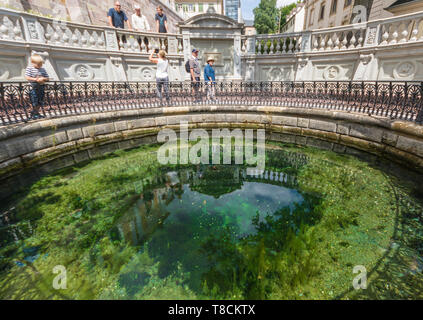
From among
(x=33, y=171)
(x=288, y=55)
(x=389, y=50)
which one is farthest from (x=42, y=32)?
(x=389, y=50)

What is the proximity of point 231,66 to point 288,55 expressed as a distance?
3014 mm

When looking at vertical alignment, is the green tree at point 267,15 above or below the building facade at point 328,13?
above

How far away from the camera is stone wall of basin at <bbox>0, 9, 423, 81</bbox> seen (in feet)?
22.8

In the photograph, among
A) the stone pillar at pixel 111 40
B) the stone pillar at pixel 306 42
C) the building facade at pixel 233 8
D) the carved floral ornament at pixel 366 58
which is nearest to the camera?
the carved floral ornament at pixel 366 58

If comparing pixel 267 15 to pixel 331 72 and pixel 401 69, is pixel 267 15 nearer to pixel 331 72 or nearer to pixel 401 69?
pixel 331 72

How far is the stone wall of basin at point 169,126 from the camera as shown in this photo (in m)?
4.88

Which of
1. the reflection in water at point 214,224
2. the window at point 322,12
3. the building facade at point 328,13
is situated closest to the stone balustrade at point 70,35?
the reflection in water at point 214,224

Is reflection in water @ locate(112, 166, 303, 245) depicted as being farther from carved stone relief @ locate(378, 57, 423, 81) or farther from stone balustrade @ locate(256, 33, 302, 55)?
stone balustrade @ locate(256, 33, 302, 55)

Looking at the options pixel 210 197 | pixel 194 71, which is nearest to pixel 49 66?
pixel 194 71

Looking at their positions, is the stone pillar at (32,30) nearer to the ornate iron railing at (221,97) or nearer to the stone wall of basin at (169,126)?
the ornate iron railing at (221,97)

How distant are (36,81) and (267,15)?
5657 cm

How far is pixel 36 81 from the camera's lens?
5590mm

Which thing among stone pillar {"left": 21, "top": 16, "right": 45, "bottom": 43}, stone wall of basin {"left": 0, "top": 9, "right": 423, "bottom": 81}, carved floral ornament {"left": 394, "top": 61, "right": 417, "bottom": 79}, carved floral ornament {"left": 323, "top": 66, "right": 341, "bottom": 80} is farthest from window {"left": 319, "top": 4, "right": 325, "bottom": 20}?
stone pillar {"left": 21, "top": 16, "right": 45, "bottom": 43}

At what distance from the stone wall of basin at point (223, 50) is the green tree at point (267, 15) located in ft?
152
